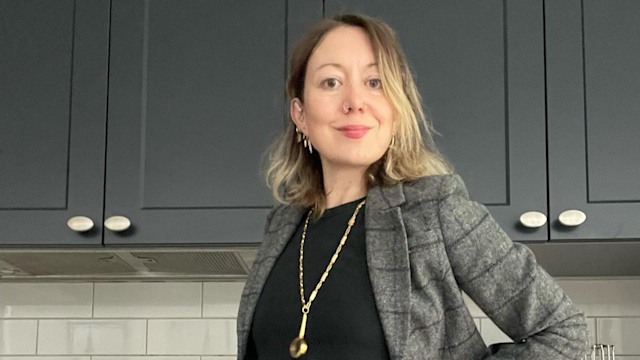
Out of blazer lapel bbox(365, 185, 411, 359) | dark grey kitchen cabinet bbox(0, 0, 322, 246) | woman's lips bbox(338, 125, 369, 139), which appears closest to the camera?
blazer lapel bbox(365, 185, 411, 359)

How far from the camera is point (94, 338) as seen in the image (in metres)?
2.50

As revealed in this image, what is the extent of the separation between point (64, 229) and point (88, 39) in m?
0.41

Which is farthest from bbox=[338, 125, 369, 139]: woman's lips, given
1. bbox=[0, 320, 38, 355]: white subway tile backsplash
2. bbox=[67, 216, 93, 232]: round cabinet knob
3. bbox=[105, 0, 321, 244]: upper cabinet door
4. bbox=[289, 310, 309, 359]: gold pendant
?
bbox=[0, 320, 38, 355]: white subway tile backsplash

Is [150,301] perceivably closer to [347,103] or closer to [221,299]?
[221,299]

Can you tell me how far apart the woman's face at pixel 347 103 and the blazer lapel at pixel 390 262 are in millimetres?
59

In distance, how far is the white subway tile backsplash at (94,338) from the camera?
2486 mm

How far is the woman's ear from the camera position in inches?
54.7

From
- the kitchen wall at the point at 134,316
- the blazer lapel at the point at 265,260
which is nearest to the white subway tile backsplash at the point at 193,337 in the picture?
the kitchen wall at the point at 134,316

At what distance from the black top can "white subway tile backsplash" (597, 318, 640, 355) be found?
1279 millimetres

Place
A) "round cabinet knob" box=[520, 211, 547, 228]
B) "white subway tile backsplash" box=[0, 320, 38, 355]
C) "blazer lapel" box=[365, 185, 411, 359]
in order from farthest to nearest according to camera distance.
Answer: "white subway tile backsplash" box=[0, 320, 38, 355]
"round cabinet knob" box=[520, 211, 547, 228]
"blazer lapel" box=[365, 185, 411, 359]

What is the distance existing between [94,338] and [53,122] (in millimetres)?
592

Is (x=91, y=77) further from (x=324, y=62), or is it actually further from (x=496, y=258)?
(x=496, y=258)

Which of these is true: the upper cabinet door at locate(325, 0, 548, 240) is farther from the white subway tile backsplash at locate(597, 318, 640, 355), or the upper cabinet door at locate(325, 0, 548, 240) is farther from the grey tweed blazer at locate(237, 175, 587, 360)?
the grey tweed blazer at locate(237, 175, 587, 360)

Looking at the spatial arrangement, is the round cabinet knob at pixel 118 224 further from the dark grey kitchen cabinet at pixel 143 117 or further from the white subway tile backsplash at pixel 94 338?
the white subway tile backsplash at pixel 94 338
